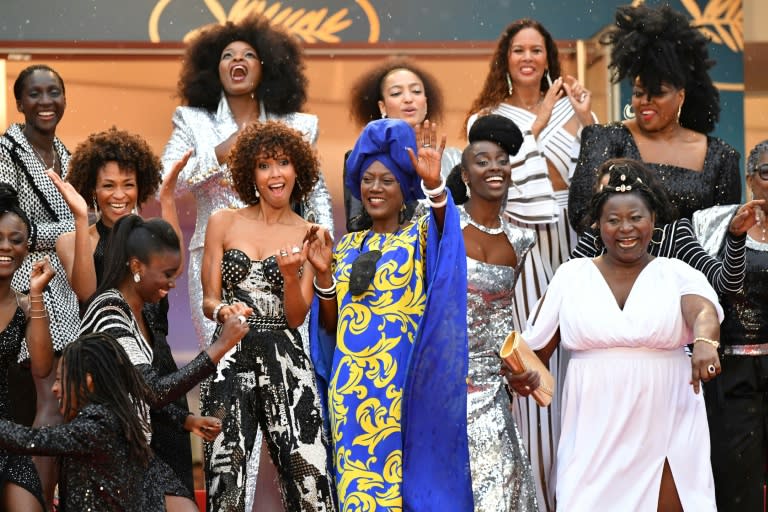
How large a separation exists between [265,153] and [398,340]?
132cm

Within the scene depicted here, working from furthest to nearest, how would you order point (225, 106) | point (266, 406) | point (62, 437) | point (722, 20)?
1. point (722, 20)
2. point (225, 106)
3. point (266, 406)
4. point (62, 437)

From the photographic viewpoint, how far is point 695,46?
823 cm

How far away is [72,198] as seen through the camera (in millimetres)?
7465

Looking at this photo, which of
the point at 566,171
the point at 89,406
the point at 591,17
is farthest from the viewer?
the point at 591,17

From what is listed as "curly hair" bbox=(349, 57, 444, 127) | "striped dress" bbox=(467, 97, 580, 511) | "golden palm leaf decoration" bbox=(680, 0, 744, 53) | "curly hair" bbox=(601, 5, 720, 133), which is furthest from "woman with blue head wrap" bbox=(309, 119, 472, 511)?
"golden palm leaf decoration" bbox=(680, 0, 744, 53)

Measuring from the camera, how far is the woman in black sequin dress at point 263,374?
22.8 ft

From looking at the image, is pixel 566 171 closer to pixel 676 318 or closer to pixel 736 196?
pixel 736 196

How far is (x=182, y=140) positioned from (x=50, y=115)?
0.81 m

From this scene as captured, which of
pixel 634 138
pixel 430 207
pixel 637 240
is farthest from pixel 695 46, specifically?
pixel 430 207

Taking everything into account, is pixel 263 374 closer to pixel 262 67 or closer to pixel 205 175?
pixel 205 175

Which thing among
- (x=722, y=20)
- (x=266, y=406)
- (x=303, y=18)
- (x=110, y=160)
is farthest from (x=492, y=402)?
(x=722, y=20)

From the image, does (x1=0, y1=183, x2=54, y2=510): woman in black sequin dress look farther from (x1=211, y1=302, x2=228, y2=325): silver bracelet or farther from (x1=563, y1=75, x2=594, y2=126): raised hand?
(x1=563, y1=75, x2=594, y2=126): raised hand

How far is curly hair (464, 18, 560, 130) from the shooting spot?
8.84 meters

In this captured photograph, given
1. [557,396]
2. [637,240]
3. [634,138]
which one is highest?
[634,138]
